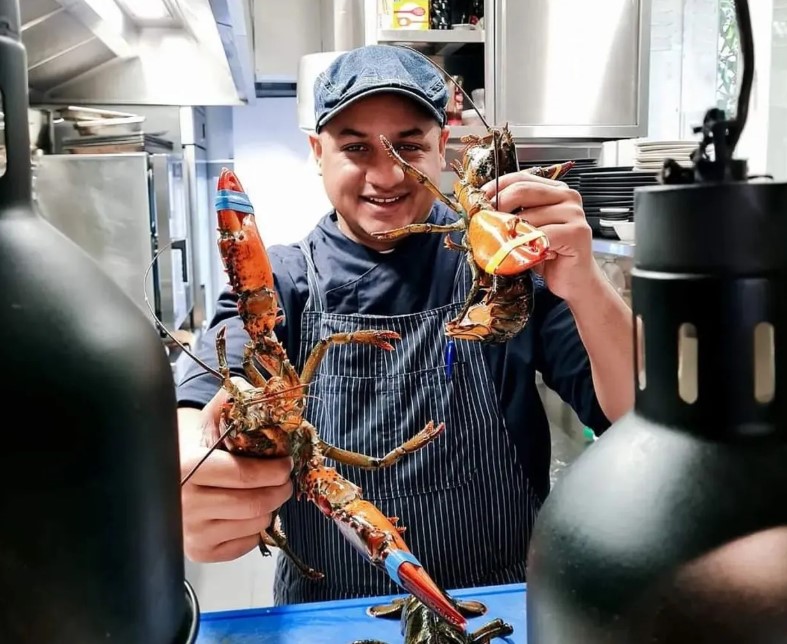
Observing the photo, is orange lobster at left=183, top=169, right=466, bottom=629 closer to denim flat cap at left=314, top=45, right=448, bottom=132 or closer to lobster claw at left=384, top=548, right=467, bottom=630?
lobster claw at left=384, top=548, right=467, bottom=630

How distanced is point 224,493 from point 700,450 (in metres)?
0.80

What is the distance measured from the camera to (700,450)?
10.0 inches

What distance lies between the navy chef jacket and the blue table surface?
20.3 inches

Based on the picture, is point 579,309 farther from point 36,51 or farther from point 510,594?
point 36,51

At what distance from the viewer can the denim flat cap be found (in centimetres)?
142

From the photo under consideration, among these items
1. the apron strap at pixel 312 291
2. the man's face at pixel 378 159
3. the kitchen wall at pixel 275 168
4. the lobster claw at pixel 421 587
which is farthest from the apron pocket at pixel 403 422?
the kitchen wall at pixel 275 168

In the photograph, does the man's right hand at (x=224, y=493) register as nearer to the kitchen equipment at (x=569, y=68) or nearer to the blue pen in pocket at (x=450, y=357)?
the blue pen in pocket at (x=450, y=357)

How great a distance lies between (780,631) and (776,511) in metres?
0.04

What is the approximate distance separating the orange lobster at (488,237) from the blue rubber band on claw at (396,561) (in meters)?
0.29

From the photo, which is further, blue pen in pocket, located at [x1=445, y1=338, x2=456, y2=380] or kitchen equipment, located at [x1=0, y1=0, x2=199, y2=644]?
blue pen in pocket, located at [x1=445, y1=338, x2=456, y2=380]

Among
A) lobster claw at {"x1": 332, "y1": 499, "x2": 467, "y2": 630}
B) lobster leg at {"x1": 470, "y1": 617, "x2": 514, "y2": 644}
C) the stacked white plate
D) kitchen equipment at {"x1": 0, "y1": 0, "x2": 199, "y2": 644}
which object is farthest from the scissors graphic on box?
kitchen equipment at {"x1": 0, "y1": 0, "x2": 199, "y2": 644}

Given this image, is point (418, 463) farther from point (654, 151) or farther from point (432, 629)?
point (654, 151)

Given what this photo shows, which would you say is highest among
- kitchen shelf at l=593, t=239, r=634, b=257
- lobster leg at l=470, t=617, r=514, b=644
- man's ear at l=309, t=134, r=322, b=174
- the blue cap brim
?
the blue cap brim

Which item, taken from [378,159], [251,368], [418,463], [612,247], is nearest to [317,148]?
[378,159]
